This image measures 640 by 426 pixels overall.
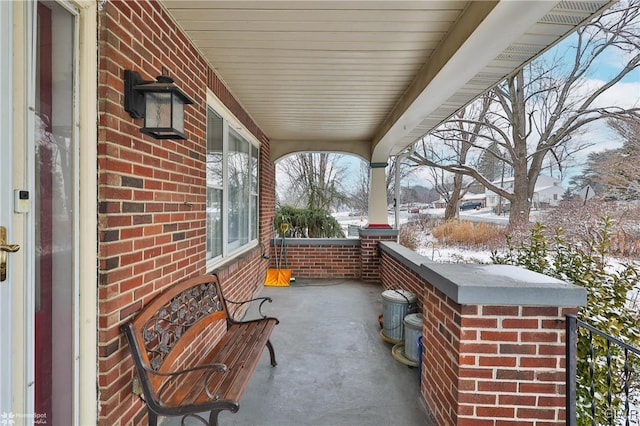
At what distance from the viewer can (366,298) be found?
4.73 m

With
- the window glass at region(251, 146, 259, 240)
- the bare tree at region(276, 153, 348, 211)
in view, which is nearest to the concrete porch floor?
the window glass at region(251, 146, 259, 240)

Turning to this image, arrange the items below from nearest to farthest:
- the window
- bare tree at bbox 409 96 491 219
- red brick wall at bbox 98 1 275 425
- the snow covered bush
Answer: red brick wall at bbox 98 1 275 425 < the snow covered bush < the window < bare tree at bbox 409 96 491 219

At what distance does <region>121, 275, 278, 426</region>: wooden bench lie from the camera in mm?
1548

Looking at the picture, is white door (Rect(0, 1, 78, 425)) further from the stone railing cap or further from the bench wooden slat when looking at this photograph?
the stone railing cap

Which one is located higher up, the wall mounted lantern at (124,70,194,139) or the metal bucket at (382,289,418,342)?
the wall mounted lantern at (124,70,194,139)

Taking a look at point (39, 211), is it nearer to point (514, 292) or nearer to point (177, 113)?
point (177, 113)

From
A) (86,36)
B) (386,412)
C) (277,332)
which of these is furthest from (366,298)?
(86,36)

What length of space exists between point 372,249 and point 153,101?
4.74 meters

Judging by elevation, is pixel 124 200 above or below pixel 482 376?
above

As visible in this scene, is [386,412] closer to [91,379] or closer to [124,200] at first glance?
[91,379]

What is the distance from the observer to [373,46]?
244 cm

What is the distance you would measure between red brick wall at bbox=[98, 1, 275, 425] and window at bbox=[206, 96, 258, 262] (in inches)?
26.0

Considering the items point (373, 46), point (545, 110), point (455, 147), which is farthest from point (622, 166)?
point (373, 46)

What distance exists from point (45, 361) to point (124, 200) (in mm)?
769
